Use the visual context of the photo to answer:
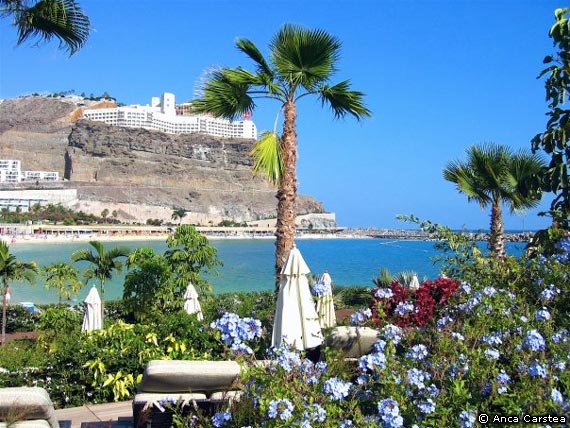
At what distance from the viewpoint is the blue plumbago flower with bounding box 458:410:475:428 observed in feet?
6.81

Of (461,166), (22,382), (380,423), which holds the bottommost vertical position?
(22,382)

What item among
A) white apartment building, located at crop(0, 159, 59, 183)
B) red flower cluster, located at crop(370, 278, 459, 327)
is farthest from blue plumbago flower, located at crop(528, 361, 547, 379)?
white apartment building, located at crop(0, 159, 59, 183)

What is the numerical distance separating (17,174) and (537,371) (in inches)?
4783

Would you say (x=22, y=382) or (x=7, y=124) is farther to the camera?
(x=7, y=124)

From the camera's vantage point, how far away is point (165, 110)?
513 ft

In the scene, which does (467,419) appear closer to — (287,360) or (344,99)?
(287,360)

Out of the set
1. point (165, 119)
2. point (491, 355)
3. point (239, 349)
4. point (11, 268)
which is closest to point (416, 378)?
point (491, 355)

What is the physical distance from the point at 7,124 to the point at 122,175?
1624 inches

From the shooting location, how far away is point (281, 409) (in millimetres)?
2221

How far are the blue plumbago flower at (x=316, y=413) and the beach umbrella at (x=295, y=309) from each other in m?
2.96

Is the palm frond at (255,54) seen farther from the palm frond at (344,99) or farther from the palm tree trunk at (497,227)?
the palm tree trunk at (497,227)

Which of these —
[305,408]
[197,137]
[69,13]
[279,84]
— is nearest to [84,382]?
[69,13]

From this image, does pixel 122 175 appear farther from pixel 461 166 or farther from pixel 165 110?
pixel 461 166

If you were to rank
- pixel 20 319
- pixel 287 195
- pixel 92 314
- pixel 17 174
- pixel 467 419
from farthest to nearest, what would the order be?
pixel 17 174 → pixel 20 319 → pixel 92 314 → pixel 287 195 → pixel 467 419
